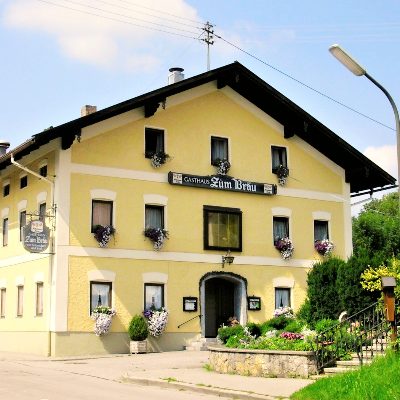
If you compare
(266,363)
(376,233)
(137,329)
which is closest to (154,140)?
(137,329)

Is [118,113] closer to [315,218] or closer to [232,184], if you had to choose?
[232,184]

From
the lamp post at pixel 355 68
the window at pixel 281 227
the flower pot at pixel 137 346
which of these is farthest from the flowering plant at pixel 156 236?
the lamp post at pixel 355 68

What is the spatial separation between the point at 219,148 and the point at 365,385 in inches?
687

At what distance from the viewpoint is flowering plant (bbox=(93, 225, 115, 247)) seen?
24109 mm

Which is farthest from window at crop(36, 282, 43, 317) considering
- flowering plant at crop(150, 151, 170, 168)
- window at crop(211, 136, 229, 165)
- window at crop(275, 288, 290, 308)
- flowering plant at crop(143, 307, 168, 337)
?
window at crop(275, 288, 290, 308)

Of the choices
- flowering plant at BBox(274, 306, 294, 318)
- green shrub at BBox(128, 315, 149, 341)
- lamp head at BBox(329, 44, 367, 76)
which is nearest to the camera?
lamp head at BBox(329, 44, 367, 76)

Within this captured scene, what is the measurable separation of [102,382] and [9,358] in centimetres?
845

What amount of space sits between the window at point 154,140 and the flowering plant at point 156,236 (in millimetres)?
2745

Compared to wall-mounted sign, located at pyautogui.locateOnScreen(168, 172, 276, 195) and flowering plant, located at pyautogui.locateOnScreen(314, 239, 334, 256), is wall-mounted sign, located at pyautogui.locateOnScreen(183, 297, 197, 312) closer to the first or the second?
wall-mounted sign, located at pyautogui.locateOnScreen(168, 172, 276, 195)

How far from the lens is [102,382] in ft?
49.5

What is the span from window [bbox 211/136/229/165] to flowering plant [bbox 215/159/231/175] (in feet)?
0.81

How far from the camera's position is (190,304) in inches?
1013

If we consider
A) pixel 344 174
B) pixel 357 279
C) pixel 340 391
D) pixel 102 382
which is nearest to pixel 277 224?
pixel 344 174

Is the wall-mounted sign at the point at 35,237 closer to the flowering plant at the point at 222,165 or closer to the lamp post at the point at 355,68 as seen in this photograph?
the flowering plant at the point at 222,165
